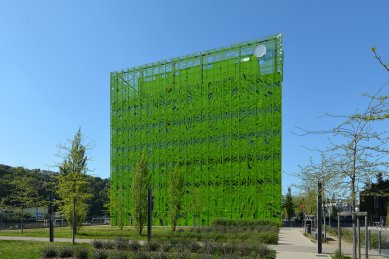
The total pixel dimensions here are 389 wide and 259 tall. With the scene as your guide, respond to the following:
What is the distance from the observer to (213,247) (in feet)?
50.4

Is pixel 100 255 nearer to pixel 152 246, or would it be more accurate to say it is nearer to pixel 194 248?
pixel 152 246

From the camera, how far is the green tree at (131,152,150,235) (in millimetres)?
30203

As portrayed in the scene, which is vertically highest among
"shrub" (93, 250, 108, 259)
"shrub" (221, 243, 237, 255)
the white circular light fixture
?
the white circular light fixture

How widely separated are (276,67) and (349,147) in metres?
39.8

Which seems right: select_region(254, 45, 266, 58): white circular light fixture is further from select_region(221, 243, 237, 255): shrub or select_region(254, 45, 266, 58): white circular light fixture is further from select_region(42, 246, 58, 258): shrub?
select_region(42, 246, 58, 258): shrub

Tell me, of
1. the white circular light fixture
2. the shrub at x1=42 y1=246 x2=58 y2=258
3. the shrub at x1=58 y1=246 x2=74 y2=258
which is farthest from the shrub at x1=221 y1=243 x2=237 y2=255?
the white circular light fixture

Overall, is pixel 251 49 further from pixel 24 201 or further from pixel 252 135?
pixel 24 201

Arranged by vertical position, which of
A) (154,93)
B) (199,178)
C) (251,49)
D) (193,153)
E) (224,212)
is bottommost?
(224,212)

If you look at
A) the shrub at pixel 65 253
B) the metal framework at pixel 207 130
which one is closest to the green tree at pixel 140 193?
the metal framework at pixel 207 130

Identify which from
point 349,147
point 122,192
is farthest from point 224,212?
point 349,147

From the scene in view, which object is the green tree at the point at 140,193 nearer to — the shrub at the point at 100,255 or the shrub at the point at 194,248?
the shrub at the point at 194,248

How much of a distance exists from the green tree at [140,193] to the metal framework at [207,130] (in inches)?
487

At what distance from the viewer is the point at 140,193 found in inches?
1214

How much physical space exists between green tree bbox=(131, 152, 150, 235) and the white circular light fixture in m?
27.1
